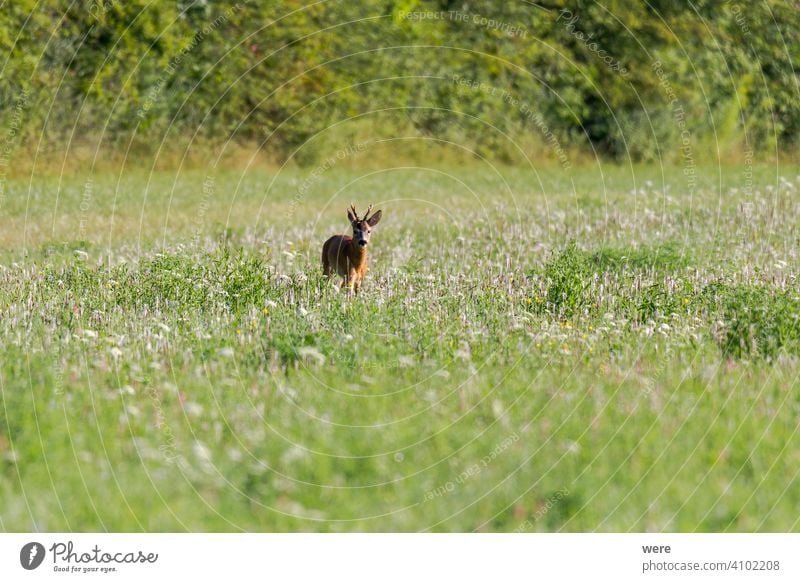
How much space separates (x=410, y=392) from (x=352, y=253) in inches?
206

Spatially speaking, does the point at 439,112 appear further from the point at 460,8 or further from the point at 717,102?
the point at 717,102

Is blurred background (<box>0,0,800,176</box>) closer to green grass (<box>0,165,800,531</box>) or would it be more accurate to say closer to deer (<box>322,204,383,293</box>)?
deer (<box>322,204,383,293</box>)

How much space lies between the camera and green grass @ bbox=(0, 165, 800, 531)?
21.6ft

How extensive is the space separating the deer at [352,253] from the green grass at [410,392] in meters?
0.25

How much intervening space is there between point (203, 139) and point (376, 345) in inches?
990

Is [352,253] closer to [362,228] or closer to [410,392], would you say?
[362,228]

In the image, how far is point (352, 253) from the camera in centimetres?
1330

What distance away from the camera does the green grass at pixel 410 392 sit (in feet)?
21.6
